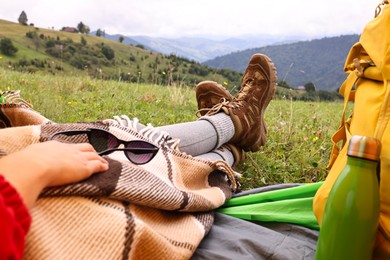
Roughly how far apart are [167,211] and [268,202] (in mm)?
499

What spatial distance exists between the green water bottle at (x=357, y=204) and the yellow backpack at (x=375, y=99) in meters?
0.13

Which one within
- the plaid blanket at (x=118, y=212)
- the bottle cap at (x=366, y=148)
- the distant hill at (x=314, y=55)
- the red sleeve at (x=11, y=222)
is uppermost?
the bottle cap at (x=366, y=148)

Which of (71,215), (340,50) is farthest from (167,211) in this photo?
(340,50)

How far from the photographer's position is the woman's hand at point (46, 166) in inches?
32.7

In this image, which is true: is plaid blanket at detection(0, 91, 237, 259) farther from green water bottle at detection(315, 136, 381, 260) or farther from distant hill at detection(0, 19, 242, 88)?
distant hill at detection(0, 19, 242, 88)

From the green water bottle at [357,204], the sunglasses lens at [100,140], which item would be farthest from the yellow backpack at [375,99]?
the sunglasses lens at [100,140]

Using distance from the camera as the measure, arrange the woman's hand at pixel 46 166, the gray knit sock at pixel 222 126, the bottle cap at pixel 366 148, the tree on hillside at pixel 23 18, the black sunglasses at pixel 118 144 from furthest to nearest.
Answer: the tree on hillside at pixel 23 18, the gray knit sock at pixel 222 126, the black sunglasses at pixel 118 144, the bottle cap at pixel 366 148, the woman's hand at pixel 46 166

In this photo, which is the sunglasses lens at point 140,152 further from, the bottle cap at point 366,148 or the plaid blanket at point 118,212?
the bottle cap at point 366,148

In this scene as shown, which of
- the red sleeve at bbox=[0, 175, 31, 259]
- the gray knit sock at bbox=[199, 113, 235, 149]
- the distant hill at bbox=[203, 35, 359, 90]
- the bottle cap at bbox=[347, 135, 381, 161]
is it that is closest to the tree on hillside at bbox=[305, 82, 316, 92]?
the gray knit sock at bbox=[199, 113, 235, 149]

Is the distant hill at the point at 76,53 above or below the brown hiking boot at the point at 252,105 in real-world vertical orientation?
below

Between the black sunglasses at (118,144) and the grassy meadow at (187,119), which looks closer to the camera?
the black sunglasses at (118,144)

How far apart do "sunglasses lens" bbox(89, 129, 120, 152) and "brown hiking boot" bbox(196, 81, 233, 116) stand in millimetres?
1556

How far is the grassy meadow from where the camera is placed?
2496 millimetres

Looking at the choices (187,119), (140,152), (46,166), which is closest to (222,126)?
(140,152)
